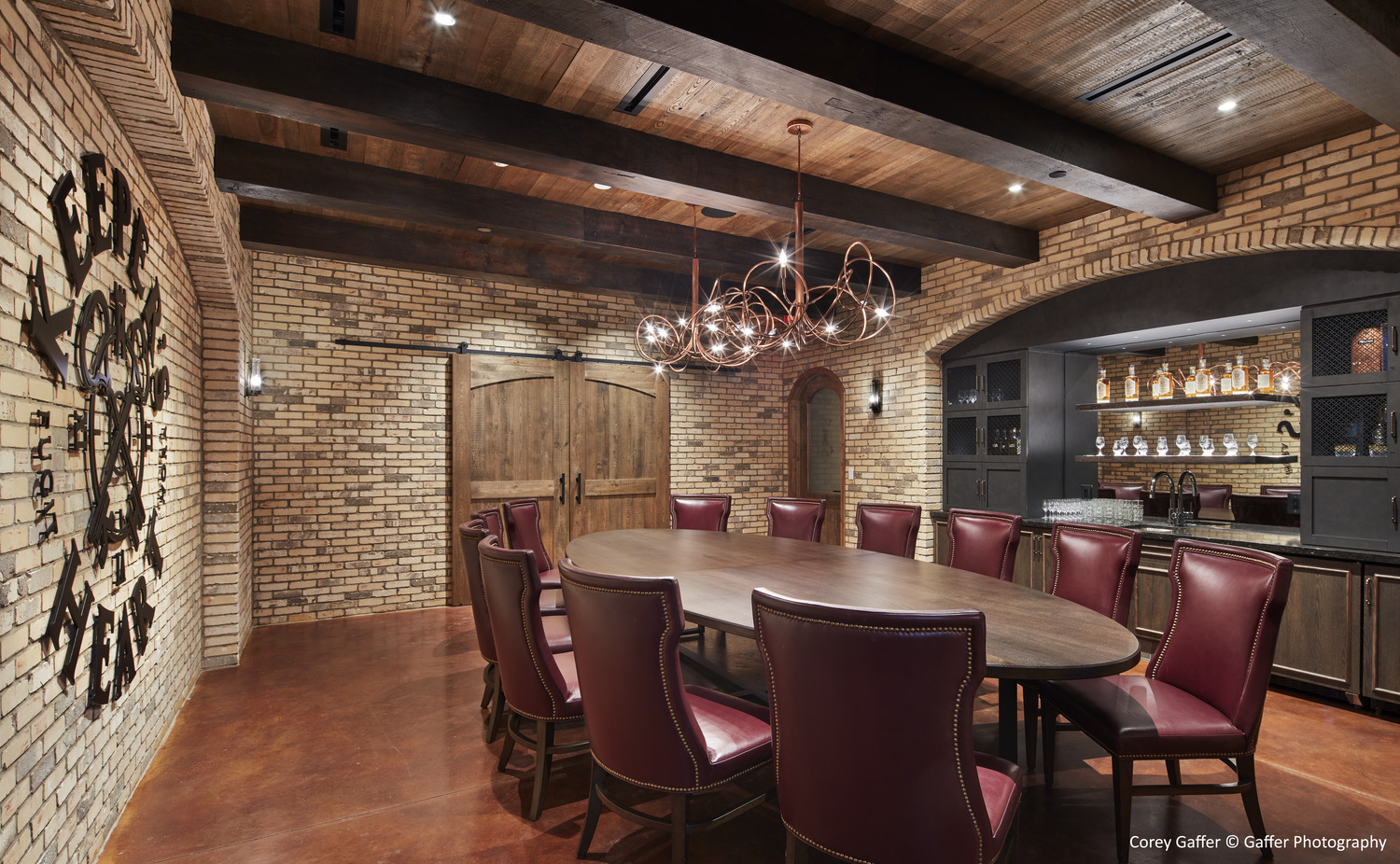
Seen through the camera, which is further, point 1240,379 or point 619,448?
point 619,448

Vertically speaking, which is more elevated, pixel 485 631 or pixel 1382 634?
pixel 485 631

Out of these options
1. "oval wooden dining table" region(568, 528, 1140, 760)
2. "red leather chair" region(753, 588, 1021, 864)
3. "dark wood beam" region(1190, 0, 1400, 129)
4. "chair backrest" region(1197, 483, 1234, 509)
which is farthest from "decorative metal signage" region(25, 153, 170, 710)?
"chair backrest" region(1197, 483, 1234, 509)

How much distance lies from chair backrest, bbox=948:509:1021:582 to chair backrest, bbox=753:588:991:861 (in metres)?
2.22

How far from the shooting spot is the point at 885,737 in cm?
151

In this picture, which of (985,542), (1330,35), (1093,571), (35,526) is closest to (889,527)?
(985,542)

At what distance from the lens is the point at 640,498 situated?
7117 mm

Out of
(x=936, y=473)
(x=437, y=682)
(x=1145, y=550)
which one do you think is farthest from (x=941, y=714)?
(x=936, y=473)

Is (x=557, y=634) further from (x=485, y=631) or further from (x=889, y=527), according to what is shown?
(x=889, y=527)

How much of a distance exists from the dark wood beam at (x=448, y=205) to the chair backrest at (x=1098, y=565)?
3316 millimetres

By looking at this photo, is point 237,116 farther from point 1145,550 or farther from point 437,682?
point 1145,550

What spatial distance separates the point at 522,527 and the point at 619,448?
252 centimetres

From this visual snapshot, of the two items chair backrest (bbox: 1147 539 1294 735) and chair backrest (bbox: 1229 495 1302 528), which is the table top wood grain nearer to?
chair backrest (bbox: 1147 539 1294 735)

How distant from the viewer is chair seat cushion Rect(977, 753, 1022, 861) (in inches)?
63.8

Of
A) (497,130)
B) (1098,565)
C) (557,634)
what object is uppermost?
(497,130)
